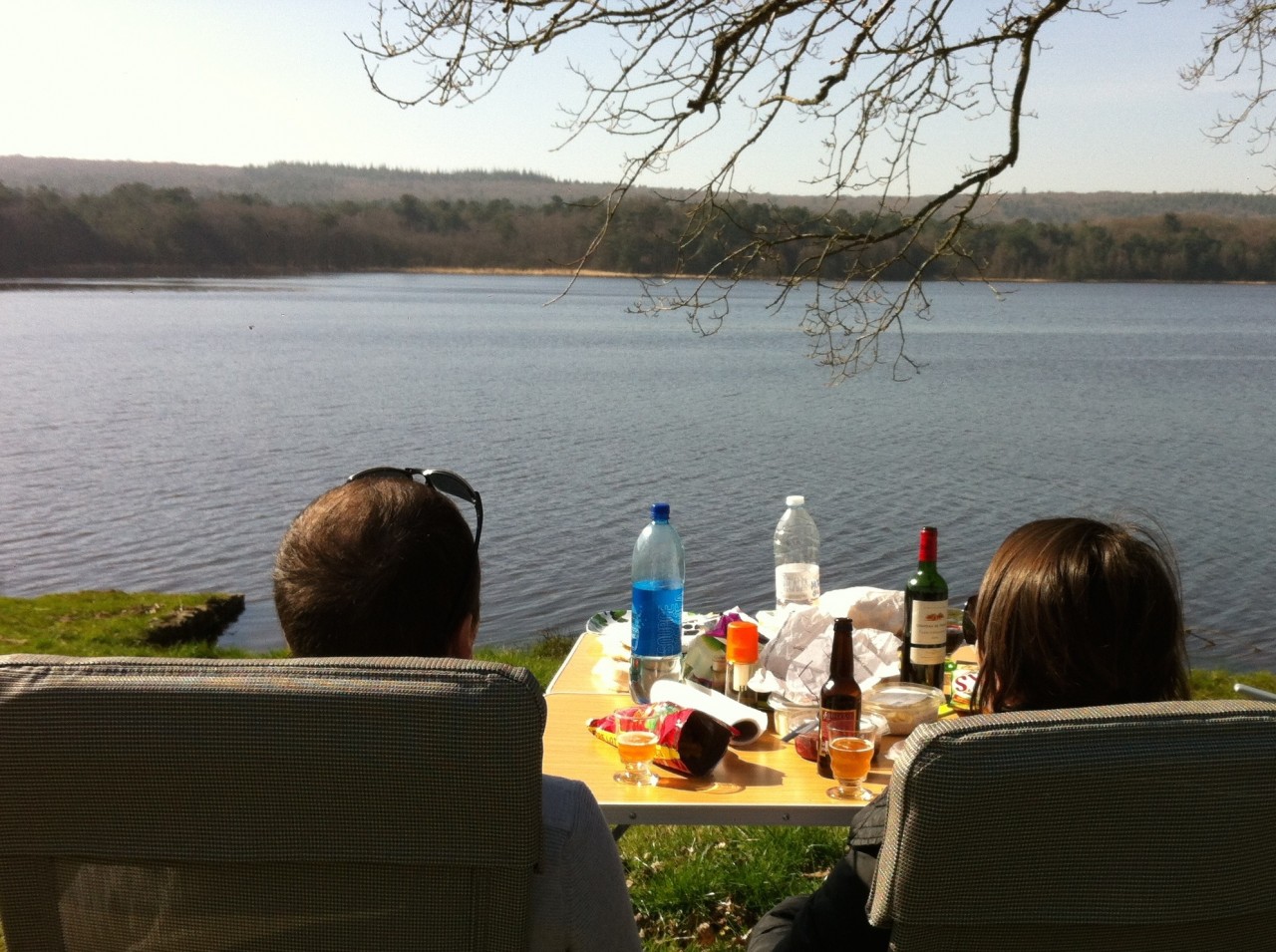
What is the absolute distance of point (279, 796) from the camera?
141 centimetres

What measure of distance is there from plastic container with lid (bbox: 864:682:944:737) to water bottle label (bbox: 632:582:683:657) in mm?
539

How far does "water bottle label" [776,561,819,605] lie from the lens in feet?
11.9

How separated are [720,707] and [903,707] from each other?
1.33ft

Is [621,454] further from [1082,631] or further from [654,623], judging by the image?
[1082,631]

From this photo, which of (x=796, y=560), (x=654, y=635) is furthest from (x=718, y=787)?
(x=796, y=560)

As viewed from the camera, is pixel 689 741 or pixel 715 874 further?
pixel 715 874

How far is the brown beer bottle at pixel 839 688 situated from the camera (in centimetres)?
242

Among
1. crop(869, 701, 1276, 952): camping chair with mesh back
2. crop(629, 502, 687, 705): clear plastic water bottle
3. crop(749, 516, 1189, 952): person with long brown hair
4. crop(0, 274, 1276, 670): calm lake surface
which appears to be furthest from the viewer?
crop(0, 274, 1276, 670): calm lake surface

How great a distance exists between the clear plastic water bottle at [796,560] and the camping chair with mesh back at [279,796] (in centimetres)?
210

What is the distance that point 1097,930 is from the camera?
4.76 feet

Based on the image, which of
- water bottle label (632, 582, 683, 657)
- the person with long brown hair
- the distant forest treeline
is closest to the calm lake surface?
the person with long brown hair

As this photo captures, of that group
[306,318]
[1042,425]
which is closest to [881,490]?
[1042,425]

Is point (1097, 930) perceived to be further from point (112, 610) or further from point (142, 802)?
point (112, 610)

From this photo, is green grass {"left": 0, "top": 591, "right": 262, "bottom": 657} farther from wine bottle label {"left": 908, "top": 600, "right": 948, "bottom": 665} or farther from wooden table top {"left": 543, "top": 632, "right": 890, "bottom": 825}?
wine bottle label {"left": 908, "top": 600, "right": 948, "bottom": 665}
